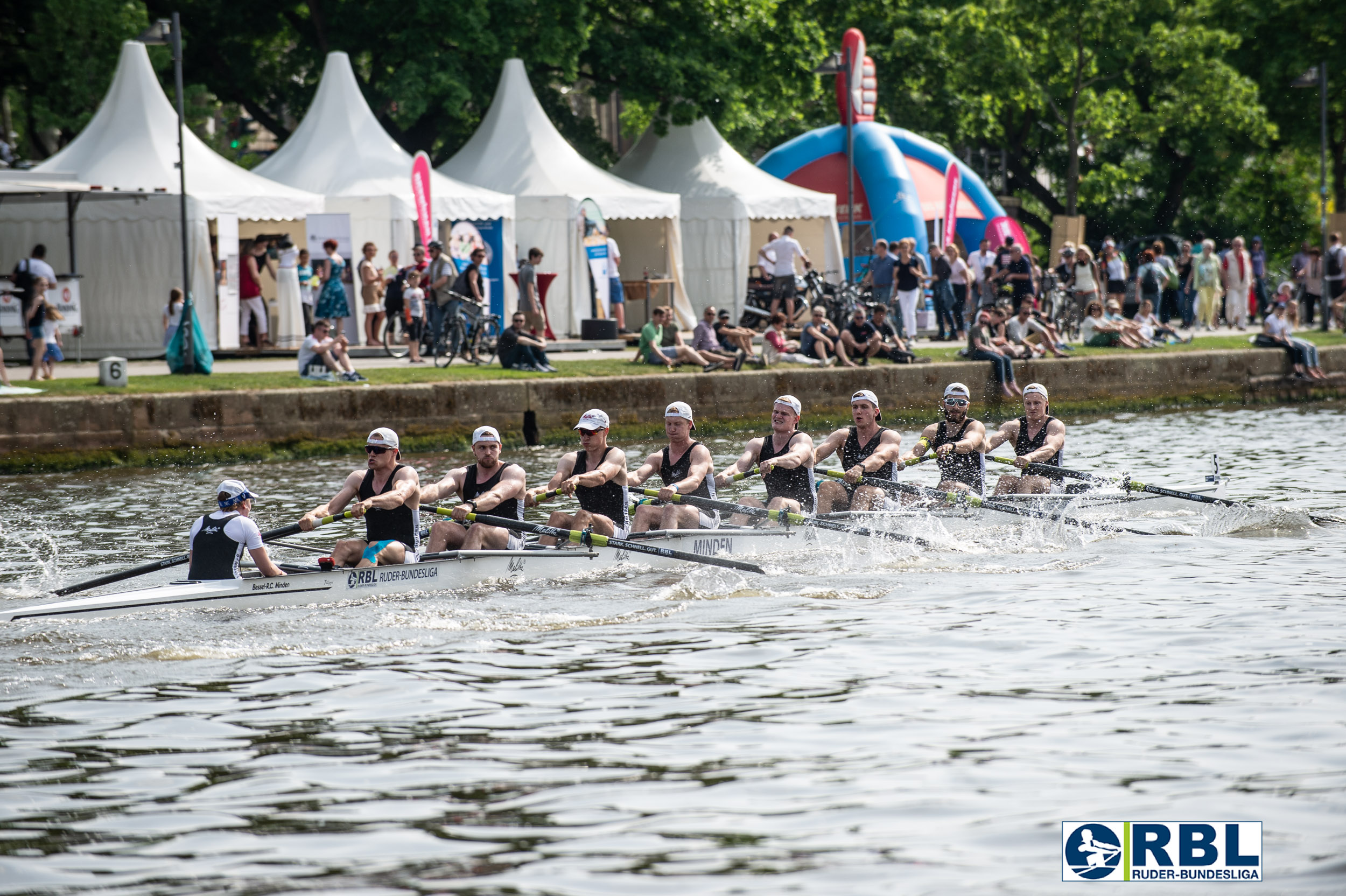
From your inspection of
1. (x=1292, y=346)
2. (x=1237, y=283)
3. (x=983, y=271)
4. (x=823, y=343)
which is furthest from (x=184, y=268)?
(x=1237, y=283)

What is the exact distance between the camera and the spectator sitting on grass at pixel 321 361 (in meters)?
23.7

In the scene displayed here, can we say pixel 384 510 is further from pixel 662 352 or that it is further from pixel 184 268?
pixel 662 352

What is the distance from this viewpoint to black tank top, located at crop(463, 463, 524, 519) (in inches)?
538

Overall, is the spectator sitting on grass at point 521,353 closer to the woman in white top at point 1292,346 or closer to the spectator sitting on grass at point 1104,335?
the spectator sitting on grass at point 1104,335

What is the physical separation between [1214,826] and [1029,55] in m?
38.9

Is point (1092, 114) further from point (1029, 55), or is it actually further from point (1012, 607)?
point (1012, 607)

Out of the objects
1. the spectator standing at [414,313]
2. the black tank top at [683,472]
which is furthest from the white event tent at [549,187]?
the black tank top at [683,472]

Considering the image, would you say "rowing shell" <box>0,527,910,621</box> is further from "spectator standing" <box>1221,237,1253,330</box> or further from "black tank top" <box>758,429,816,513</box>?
"spectator standing" <box>1221,237,1253,330</box>

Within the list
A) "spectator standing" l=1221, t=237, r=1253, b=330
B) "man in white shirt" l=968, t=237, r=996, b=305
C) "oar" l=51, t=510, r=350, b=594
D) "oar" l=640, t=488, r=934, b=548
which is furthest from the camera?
"spectator standing" l=1221, t=237, r=1253, b=330

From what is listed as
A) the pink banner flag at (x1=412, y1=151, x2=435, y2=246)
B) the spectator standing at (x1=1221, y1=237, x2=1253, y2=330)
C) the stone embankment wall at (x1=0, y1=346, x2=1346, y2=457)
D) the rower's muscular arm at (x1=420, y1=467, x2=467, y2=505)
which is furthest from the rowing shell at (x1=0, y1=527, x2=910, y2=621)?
the spectator standing at (x1=1221, y1=237, x2=1253, y2=330)

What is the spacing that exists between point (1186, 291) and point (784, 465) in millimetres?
23273

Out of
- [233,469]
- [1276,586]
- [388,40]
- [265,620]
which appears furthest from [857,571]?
[388,40]

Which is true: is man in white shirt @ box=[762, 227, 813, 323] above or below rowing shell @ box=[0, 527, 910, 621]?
above

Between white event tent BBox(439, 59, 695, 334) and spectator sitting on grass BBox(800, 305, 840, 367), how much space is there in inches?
204
